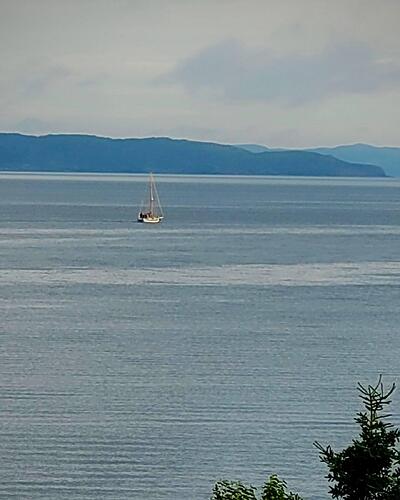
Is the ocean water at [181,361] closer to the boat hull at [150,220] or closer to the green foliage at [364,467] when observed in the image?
the green foliage at [364,467]

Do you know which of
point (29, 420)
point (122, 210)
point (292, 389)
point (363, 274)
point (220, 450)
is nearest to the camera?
point (220, 450)

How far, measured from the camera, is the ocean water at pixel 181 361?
3197 cm

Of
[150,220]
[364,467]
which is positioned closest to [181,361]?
[364,467]

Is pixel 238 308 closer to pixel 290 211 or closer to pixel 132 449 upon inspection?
pixel 132 449

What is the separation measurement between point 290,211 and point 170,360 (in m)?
117

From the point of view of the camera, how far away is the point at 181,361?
149 ft

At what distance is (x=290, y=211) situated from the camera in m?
162

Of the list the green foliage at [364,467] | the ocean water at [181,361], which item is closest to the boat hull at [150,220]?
the ocean water at [181,361]

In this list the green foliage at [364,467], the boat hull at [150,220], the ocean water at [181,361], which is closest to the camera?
the green foliage at [364,467]

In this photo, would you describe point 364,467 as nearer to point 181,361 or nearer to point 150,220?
point 181,361

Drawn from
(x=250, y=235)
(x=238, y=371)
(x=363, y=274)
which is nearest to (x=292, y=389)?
(x=238, y=371)

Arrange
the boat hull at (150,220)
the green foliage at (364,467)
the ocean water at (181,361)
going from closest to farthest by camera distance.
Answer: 1. the green foliage at (364,467)
2. the ocean water at (181,361)
3. the boat hull at (150,220)

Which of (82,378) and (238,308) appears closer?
(82,378)

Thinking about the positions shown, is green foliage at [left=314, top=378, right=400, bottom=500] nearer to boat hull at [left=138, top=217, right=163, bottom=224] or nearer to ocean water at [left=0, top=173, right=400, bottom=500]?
ocean water at [left=0, top=173, right=400, bottom=500]
